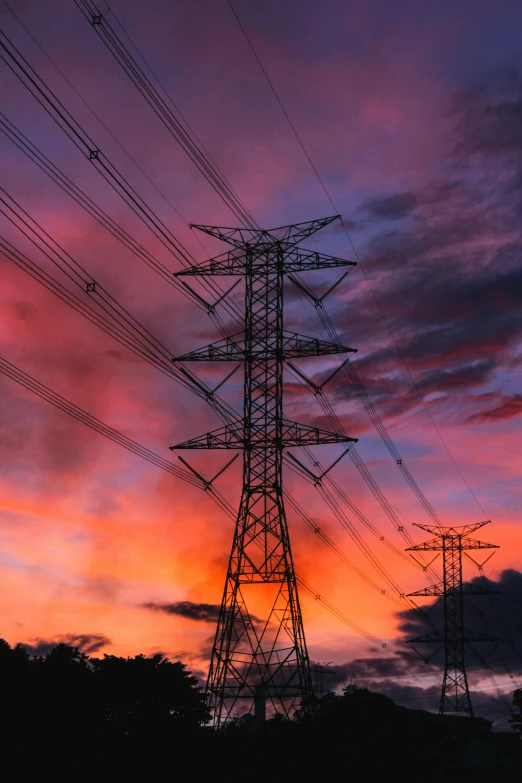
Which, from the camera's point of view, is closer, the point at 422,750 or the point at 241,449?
the point at 241,449

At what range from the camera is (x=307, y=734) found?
50781 mm

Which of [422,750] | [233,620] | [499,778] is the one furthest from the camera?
[499,778]

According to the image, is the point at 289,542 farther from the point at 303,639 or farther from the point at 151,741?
the point at 151,741

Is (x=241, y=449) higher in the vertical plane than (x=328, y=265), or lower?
lower

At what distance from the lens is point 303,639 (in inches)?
1970

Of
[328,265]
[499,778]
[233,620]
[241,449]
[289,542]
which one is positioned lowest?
[499,778]

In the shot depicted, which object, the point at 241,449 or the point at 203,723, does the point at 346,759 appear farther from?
the point at 241,449

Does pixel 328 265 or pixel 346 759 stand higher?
pixel 328 265

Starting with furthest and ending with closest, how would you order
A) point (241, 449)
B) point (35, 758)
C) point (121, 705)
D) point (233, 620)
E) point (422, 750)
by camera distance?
point (121, 705) → point (422, 750) → point (241, 449) → point (233, 620) → point (35, 758)

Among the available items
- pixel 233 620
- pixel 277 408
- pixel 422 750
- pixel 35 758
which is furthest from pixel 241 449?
pixel 422 750

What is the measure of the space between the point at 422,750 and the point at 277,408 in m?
24.7

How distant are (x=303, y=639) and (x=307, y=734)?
5614 millimetres

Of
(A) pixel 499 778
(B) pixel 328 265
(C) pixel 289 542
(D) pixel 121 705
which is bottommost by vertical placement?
(A) pixel 499 778

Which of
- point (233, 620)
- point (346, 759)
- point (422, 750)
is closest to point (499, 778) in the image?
point (422, 750)
